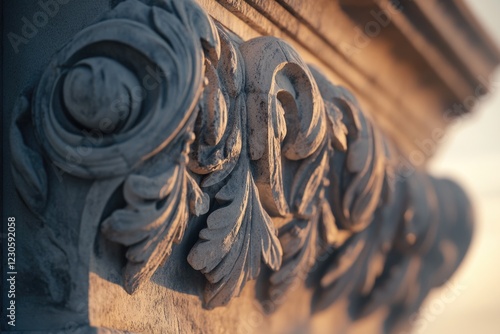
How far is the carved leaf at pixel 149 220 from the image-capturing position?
42.4 inches

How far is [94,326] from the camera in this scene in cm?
108

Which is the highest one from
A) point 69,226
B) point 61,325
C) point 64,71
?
point 64,71

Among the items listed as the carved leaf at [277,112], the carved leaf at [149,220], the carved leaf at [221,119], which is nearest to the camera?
the carved leaf at [149,220]

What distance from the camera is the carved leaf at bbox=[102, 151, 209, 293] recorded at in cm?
108

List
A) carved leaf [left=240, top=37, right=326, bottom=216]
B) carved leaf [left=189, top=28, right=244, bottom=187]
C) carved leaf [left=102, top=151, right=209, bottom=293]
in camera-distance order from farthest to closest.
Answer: carved leaf [left=240, top=37, right=326, bottom=216], carved leaf [left=189, top=28, right=244, bottom=187], carved leaf [left=102, top=151, right=209, bottom=293]

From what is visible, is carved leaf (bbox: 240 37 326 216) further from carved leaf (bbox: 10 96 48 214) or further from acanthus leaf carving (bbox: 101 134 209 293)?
carved leaf (bbox: 10 96 48 214)

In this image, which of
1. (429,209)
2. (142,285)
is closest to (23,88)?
(142,285)

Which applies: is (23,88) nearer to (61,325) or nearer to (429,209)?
(61,325)

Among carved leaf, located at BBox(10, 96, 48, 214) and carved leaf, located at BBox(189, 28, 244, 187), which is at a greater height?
carved leaf, located at BBox(189, 28, 244, 187)

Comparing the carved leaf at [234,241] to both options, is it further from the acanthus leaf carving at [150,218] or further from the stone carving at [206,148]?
the acanthus leaf carving at [150,218]

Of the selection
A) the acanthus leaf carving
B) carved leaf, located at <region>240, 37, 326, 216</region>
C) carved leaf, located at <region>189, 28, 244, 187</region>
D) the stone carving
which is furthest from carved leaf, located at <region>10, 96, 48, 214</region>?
carved leaf, located at <region>240, 37, 326, 216</region>

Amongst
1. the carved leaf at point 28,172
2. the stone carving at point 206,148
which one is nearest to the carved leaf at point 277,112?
the stone carving at point 206,148

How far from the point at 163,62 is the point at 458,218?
5.34 feet

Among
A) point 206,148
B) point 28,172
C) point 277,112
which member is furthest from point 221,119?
point 28,172
